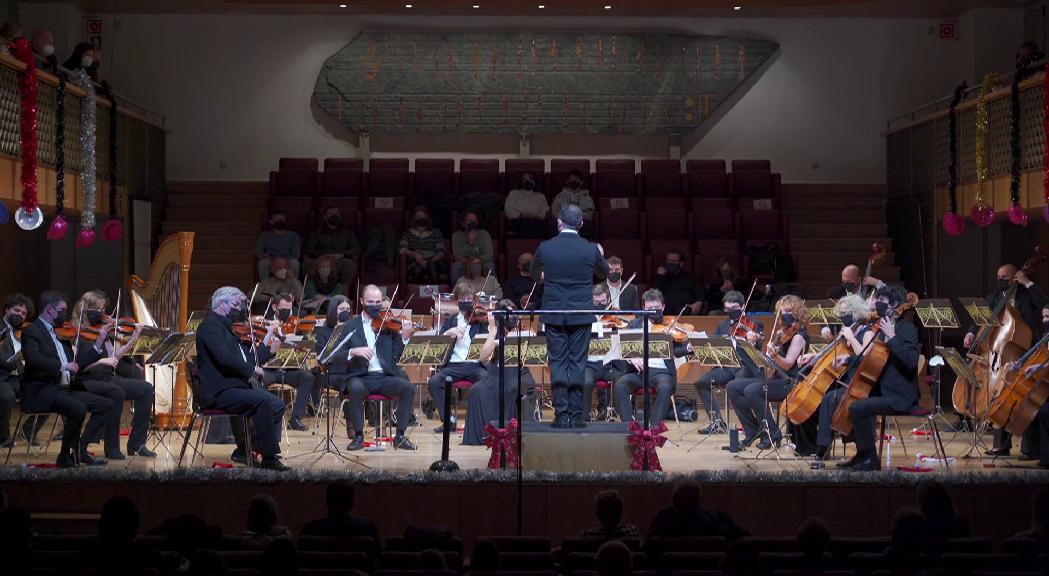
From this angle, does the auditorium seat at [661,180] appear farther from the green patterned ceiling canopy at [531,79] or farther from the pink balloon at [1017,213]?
the pink balloon at [1017,213]

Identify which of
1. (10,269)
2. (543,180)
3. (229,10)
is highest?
(229,10)

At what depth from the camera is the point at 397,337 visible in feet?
31.0

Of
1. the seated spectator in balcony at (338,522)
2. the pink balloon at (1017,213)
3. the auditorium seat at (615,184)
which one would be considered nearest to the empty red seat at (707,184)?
the auditorium seat at (615,184)

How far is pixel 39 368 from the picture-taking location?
27.1 ft

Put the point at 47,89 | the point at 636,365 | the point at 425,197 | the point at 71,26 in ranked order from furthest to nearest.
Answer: the point at 71,26, the point at 425,197, the point at 47,89, the point at 636,365

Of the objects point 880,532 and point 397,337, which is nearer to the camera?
point 880,532

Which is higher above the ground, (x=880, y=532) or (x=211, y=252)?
(x=211, y=252)

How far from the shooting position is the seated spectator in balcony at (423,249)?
13.2 m

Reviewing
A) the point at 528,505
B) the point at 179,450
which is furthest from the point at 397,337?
the point at 528,505

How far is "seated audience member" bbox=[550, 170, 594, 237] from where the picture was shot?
1392 cm

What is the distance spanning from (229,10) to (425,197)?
4.22m

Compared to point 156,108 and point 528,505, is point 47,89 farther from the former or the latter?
point 528,505

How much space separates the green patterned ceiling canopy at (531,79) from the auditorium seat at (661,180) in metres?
1.36

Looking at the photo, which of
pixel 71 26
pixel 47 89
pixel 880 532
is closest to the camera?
pixel 880 532
